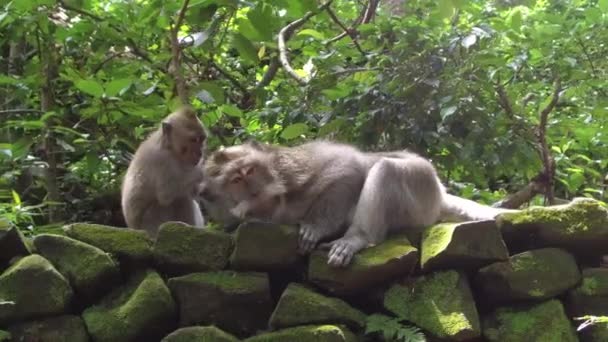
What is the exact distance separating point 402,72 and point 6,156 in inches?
120

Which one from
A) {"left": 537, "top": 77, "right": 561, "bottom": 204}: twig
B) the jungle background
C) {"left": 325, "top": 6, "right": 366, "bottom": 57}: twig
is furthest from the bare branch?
{"left": 537, "top": 77, "right": 561, "bottom": 204}: twig

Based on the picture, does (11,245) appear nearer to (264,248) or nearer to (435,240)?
(264,248)

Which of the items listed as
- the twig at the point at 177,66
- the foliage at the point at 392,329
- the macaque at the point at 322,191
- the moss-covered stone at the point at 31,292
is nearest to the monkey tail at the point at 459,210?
the macaque at the point at 322,191

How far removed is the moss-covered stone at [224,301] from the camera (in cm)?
418

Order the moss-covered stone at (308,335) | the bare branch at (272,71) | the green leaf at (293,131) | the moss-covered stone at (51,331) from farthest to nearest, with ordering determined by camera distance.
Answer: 1. the bare branch at (272,71)
2. the green leaf at (293,131)
3. the moss-covered stone at (51,331)
4. the moss-covered stone at (308,335)

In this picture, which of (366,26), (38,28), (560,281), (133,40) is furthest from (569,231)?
(38,28)

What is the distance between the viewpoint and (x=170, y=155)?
570cm

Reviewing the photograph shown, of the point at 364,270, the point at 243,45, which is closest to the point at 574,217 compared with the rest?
the point at 364,270

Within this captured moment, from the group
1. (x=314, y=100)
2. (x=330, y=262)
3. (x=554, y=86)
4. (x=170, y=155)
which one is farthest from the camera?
(x=314, y=100)

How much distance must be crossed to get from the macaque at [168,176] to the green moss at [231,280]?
1.36 m

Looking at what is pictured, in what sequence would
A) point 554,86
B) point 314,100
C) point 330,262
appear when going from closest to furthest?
1. point 330,262
2. point 554,86
3. point 314,100

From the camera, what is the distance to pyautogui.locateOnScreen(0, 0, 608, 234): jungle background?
5.73 metres

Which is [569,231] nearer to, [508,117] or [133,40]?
[508,117]

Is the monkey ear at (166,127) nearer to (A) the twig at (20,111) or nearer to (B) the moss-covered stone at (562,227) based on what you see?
(A) the twig at (20,111)
